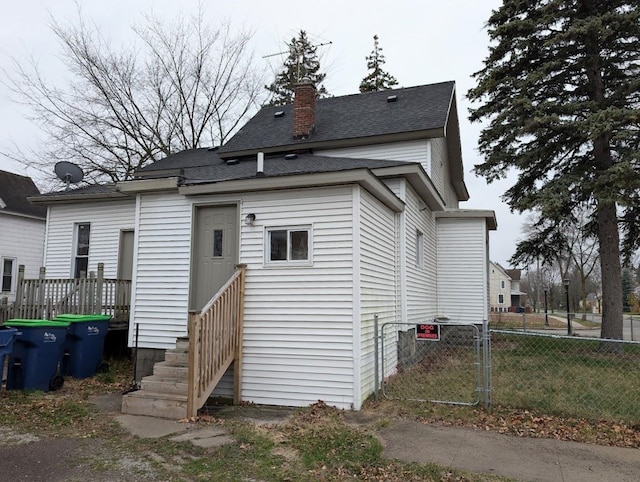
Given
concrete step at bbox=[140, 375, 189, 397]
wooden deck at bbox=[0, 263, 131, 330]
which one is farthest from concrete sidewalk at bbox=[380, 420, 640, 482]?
wooden deck at bbox=[0, 263, 131, 330]

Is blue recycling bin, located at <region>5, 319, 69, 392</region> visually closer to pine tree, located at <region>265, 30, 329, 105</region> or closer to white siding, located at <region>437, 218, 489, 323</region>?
white siding, located at <region>437, 218, 489, 323</region>

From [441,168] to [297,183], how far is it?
767 cm

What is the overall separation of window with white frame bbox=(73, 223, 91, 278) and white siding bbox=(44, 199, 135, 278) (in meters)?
0.10

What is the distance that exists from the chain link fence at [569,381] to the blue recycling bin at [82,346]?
7.19 meters

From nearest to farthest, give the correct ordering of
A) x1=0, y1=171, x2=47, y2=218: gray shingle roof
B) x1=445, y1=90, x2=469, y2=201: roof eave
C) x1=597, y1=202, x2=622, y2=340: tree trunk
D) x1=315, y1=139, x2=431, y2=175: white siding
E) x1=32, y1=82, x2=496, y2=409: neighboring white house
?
x1=32, y1=82, x2=496, y2=409: neighboring white house < x1=315, y1=139, x2=431, y2=175: white siding < x1=597, y1=202, x2=622, y2=340: tree trunk < x1=445, y1=90, x2=469, y2=201: roof eave < x1=0, y1=171, x2=47, y2=218: gray shingle roof

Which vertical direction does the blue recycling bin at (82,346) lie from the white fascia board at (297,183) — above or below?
below

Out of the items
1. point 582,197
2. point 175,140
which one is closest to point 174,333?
point 582,197

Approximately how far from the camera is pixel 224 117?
22.8 metres

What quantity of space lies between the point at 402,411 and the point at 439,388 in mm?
1406

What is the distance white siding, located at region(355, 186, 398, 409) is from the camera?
7.06 m

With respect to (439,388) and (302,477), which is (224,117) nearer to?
(439,388)

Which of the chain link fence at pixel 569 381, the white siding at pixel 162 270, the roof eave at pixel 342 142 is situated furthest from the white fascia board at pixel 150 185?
the chain link fence at pixel 569 381

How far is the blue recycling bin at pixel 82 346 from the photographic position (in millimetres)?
8641

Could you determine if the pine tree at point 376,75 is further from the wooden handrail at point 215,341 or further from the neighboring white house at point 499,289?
the neighboring white house at point 499,289
